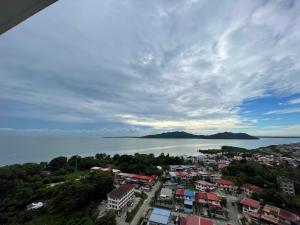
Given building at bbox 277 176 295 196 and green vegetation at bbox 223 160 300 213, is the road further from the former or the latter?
building at bbox 277 176 295 196

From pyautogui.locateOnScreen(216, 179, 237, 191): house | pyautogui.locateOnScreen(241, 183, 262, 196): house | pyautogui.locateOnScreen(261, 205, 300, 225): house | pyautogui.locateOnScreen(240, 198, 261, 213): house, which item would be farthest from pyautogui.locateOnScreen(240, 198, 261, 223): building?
pyautogui.locateOnScreen(216, 179, 237, 191): house

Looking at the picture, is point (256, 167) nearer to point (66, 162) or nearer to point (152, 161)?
point (152, 161)

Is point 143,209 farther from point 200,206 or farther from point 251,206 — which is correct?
point 251,206

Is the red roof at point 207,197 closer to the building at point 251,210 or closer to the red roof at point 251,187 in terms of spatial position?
the building at point 251,210

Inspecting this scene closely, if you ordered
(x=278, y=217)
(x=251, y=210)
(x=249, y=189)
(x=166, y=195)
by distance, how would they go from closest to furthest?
(x=278, y=217) → (x=251, y=210) → (x=166, y=195) → (x=249, y=189)

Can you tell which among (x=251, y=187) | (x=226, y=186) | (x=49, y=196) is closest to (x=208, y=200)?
(x=226, y=186)

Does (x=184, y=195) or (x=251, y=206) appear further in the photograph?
(x=184, y=195)
